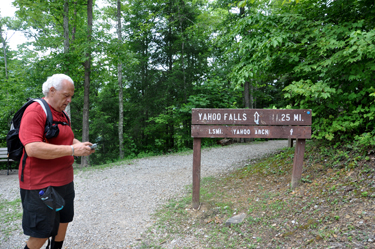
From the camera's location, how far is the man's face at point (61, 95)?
2.28 meters

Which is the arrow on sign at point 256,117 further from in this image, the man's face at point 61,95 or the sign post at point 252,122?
the man's face at point 61,95

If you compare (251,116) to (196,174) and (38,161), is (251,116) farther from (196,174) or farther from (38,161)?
(38,161)

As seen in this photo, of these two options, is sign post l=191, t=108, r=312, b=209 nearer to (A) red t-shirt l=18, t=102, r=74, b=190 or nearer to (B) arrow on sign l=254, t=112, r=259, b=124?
(B) arrow on sign l=254, t=112, r=259, b=124

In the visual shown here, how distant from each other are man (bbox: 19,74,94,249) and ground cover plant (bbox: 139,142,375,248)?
63.6 inches

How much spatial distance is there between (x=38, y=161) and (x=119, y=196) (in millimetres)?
3670

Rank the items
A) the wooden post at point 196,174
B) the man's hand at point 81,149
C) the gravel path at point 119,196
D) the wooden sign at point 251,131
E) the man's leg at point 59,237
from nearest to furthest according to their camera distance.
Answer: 1. the man's hand at point 81,149
2. the man's leg at point 59,237
3. the gravel path at point 119,196
4. the wooden sign at point 251,131
5. the wooden post at point 196,174

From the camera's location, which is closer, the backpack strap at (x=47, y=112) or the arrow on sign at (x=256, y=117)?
the backpack strap at (x=47, y=112)

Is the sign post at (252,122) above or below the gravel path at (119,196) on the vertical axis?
above

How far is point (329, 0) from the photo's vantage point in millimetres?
4910

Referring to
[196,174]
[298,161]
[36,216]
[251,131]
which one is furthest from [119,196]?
[298,161]

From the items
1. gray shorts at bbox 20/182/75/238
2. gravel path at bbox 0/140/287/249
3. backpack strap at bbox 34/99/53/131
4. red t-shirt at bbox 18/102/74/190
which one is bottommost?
gravel path at bbox 0/140/287/249

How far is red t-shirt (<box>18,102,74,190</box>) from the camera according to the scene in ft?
6.70

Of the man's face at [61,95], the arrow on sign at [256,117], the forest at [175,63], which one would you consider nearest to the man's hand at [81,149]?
the man's face at [61,95]

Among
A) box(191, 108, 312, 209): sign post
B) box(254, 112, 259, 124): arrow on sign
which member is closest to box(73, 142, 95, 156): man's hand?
box(191, 108, 312, 209): sign post
